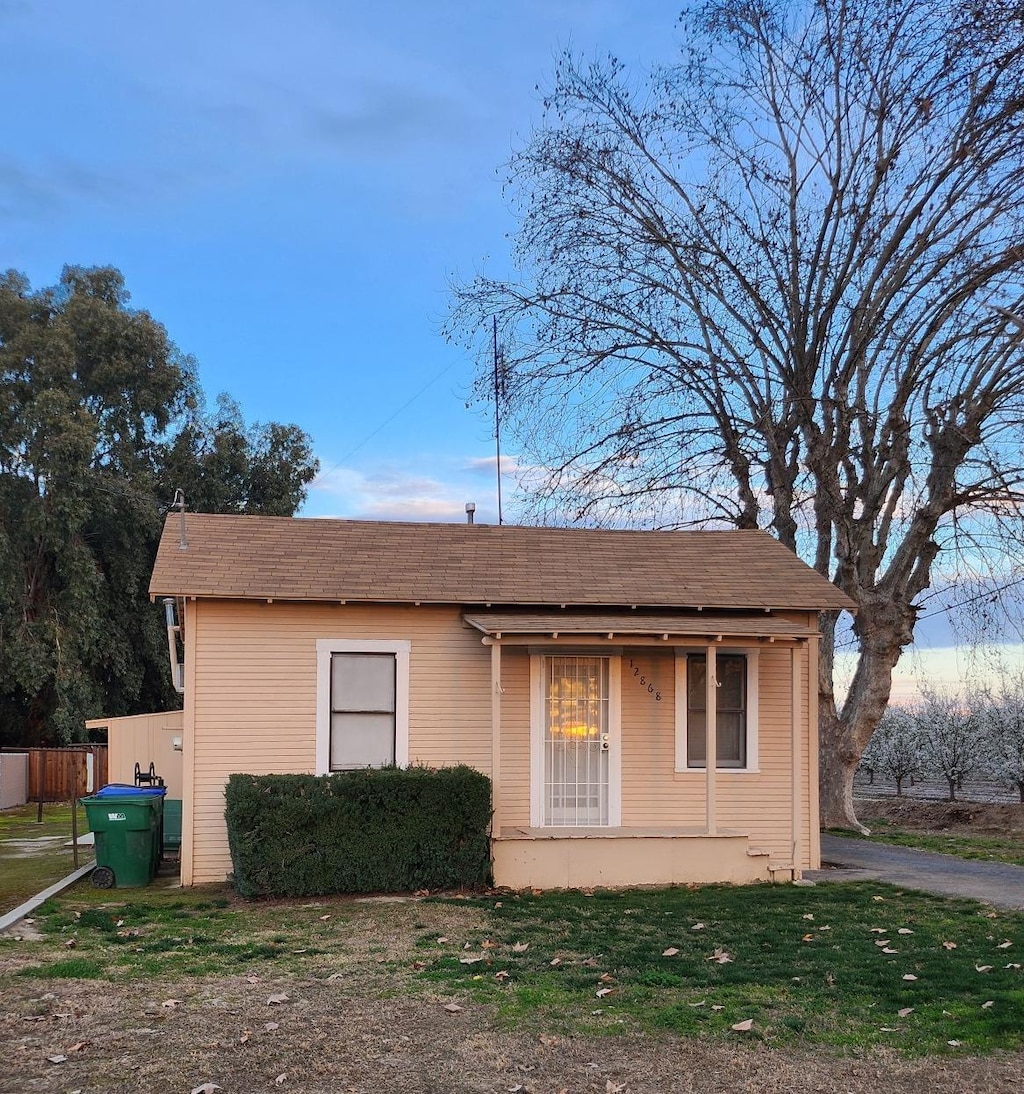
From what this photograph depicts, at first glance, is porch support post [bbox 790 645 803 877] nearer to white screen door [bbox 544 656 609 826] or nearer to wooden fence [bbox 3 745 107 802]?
white screen door [bbox 544 656 609 826]

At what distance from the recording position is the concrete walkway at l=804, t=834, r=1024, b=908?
38.4 ft

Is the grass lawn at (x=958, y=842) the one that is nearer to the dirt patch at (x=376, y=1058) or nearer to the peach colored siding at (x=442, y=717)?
the peach colored siding at (x=442, y=717)

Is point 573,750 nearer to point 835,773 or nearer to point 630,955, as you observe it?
point 630,955

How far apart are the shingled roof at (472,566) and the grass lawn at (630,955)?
10.7 ft

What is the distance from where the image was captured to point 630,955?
8188 millimetres

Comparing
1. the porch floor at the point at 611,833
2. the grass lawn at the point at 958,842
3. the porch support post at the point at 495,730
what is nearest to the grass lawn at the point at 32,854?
the porch support post at the point at 495,730

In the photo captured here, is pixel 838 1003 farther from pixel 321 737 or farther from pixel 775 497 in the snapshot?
pixel 775 497

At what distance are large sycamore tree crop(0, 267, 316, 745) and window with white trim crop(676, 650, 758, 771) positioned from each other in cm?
1953

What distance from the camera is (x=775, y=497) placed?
2078 cm

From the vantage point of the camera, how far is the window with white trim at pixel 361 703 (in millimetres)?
12453

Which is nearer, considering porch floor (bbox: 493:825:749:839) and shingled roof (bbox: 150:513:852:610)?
porch floor (bbox: 493:825:749:839)

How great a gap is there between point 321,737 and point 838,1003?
22.8ft

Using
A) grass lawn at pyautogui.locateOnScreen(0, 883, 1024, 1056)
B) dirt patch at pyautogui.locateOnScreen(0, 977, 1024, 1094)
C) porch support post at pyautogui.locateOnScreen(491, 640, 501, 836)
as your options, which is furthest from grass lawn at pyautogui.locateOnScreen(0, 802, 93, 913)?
dirt patch at pyautogui.locateOnScreen(0, 977, 1024, 1094)

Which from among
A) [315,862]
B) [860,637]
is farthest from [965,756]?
[315,862]
